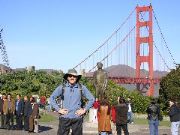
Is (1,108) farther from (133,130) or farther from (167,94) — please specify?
(167,94)

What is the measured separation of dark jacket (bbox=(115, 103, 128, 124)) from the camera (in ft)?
49.7

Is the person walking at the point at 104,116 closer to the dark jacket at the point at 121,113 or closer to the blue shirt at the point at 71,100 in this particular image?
the dark jacket at the point at 121,113

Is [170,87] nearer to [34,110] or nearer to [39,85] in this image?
[39,85]

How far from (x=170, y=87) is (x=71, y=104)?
3557 centimetres

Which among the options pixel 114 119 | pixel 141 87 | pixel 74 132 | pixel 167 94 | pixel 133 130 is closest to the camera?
pixel 74 132

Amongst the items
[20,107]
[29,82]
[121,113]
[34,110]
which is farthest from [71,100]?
[29,82]

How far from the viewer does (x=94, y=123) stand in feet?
71.1

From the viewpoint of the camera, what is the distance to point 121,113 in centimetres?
1519

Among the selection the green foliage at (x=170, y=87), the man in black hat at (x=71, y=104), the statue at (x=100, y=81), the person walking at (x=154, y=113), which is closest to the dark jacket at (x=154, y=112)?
the person walking at (x=154, y=113)

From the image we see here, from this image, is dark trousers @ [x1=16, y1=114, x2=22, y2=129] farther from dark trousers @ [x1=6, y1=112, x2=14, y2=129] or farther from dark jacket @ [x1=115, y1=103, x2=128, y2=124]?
dark jacket @ [x1=115, y1=103, x2=128, y2=124]

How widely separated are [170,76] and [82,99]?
36137mm

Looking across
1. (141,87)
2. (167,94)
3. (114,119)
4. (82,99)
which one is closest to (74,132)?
(82,99)

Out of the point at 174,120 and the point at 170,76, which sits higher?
the point at 170,76

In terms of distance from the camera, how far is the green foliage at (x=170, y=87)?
41812 mm
